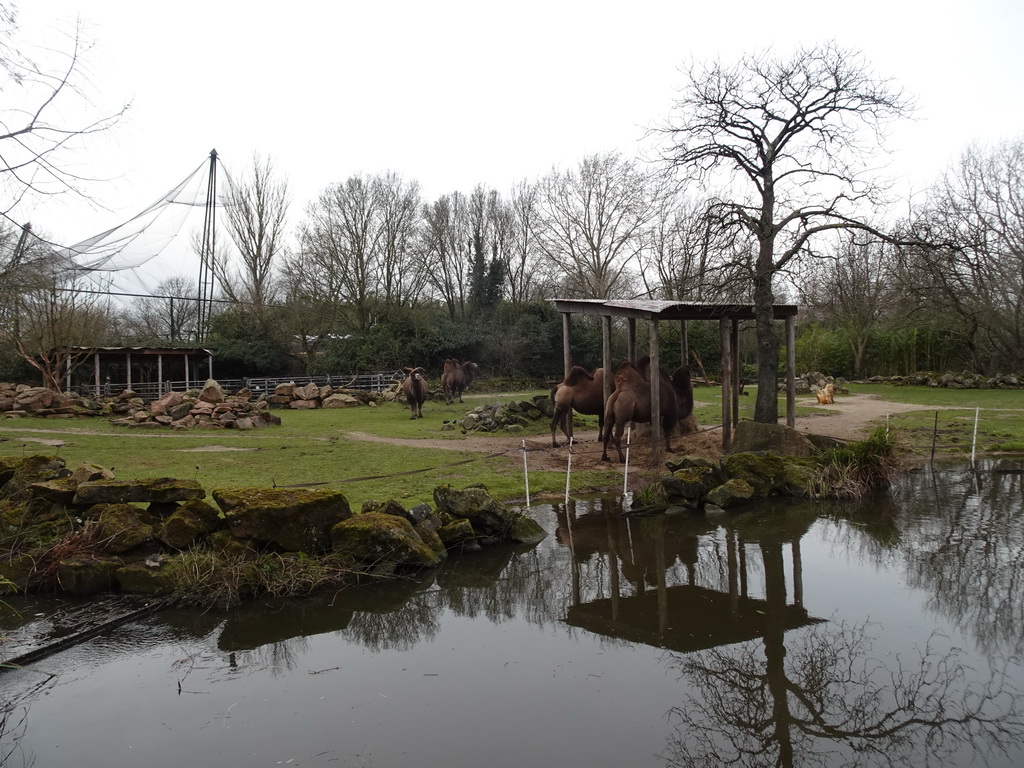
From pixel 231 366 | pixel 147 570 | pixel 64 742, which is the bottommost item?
pixel 64 742

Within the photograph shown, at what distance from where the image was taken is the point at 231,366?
31672mm

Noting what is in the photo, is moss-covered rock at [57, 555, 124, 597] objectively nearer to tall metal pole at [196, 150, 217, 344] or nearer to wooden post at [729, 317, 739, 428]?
wooden post at [729, 317, 739, 428]

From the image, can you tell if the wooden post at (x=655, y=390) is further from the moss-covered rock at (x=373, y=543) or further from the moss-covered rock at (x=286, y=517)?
the moss-covered rock at (x=286, y=517)

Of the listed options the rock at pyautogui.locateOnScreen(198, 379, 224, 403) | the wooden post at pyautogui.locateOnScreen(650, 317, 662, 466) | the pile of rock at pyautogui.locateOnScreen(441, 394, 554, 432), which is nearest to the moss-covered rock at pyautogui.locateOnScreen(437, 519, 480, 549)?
the wooden post at pyautogui.locateOnScreen(650, 317, 662, 466)

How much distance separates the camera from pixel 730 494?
28.1ft

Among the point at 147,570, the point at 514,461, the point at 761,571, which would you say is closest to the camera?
the point at 147,570

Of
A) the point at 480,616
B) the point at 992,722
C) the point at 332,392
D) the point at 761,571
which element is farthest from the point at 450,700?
the point at 332,392

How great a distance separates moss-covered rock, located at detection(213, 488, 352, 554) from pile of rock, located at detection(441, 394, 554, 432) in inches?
375

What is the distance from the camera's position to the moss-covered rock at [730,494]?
8.51m

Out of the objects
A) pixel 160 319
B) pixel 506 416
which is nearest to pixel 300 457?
pixel 506 416

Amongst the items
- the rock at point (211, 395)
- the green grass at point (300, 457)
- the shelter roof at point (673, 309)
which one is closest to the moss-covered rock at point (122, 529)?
the green grass at point (300, 457)

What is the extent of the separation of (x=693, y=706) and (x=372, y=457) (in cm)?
874

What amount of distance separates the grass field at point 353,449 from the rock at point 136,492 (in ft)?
3.24

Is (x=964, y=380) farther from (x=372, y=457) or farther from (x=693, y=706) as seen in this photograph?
(x=693, y=706)
